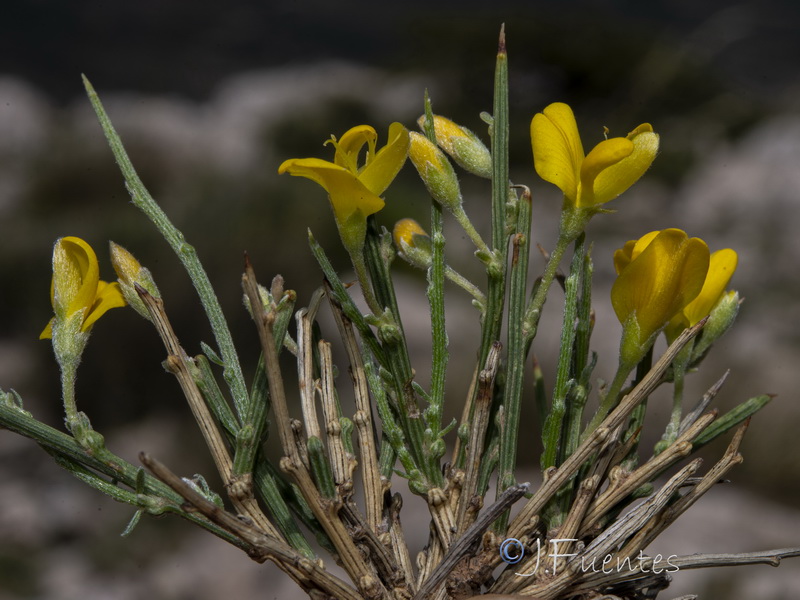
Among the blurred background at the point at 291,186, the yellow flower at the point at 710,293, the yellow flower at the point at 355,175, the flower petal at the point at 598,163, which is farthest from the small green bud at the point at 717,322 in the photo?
the blurred background at the point at 291,186

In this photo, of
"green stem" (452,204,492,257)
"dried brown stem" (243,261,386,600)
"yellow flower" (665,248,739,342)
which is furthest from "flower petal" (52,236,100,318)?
"yellow flower" (665,248,739,342)

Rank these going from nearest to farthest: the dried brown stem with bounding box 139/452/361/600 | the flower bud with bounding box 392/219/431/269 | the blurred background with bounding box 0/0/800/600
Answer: the dried brown stem with bounding box 139/452/361/600
the flower bud with bounding box 392/219/431/269
the blurred background with bounding box 0/0/800/600

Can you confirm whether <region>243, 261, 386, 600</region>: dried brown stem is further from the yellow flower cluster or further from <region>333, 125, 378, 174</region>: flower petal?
the yellow flower cluster

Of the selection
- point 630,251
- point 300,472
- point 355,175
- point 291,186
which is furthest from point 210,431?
point 291,186

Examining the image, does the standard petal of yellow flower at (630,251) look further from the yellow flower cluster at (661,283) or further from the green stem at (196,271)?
the green stem at (196,271)

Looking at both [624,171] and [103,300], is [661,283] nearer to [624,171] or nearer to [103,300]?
[624,171]
